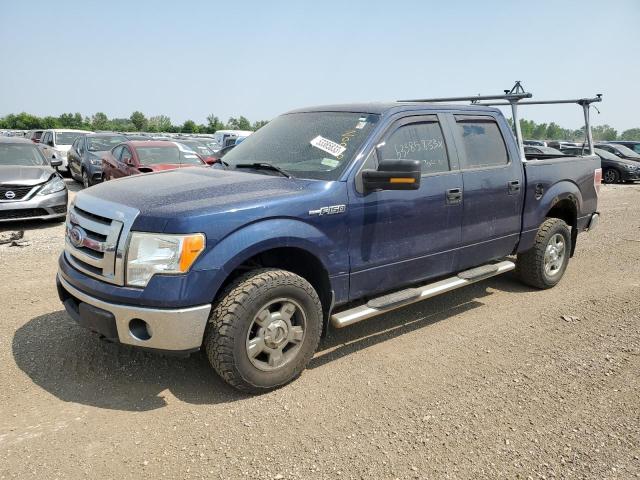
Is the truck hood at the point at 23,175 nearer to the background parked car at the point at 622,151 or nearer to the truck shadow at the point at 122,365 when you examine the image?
the truck shadow at the point at 122,365

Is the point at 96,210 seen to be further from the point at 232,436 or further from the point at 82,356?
the point at 232,436

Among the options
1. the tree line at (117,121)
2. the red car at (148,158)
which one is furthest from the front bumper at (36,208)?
the tree line at (117,121)

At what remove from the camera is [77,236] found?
3.31 meters

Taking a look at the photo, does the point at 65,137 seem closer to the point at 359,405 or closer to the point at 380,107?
the point at 380,107

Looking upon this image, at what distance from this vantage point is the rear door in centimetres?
442

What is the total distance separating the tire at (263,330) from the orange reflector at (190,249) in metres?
0.35

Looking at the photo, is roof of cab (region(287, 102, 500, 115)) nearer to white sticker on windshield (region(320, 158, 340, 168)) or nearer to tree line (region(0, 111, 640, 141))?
white sticker on windshield (region(320, 158, 340, 168))

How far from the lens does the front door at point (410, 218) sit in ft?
12.0

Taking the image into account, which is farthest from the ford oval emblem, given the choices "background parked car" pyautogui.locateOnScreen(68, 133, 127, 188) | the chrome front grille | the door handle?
"background parked car" pyautogui.locateOnScreen(68, 133, 127, 188)

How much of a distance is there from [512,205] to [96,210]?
3.74 m

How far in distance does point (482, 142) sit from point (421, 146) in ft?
2.93

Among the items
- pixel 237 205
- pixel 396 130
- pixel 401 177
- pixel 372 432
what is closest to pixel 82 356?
pixel 237 205

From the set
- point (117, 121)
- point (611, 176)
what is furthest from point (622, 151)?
point (117, 121)

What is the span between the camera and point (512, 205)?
15.9 ft
